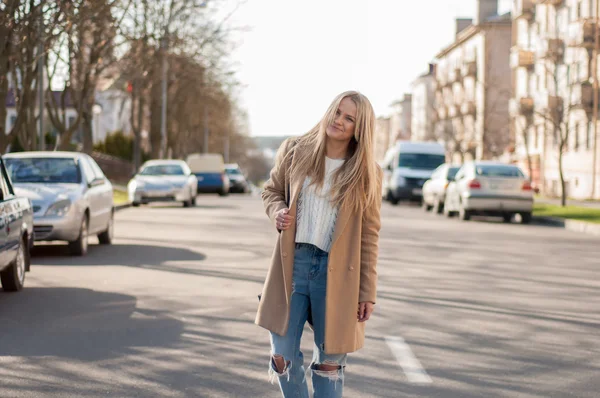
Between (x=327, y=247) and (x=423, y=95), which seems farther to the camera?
(x=423, y=95)

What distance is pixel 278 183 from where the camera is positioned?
4672 mm

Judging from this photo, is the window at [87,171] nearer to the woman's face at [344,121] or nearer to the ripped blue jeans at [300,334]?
the ripped blue jeans at [300,334]

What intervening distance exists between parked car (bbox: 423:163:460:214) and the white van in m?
4.92

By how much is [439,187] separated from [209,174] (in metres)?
18.7

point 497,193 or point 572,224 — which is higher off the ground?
point 497,193

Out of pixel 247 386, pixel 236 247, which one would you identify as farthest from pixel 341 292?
pixel 236 247

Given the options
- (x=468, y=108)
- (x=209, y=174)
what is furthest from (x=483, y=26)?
(x=209, y=174)

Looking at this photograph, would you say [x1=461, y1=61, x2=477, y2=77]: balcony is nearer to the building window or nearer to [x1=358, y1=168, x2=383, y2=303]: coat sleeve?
the building window

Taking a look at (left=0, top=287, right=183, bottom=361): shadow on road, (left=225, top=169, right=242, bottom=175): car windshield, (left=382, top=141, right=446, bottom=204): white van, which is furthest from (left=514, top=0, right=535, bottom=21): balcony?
(left=0, top=287, right=183, bottom=361): shadow on road

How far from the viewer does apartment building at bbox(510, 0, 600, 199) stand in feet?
155

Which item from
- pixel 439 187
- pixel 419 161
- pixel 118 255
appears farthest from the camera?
pixel 419 161

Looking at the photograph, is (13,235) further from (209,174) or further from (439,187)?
(209,174)

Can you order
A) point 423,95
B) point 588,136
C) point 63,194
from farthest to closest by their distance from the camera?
point 423,95, point 588,136, point 63,194

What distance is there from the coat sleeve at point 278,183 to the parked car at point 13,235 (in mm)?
5762
